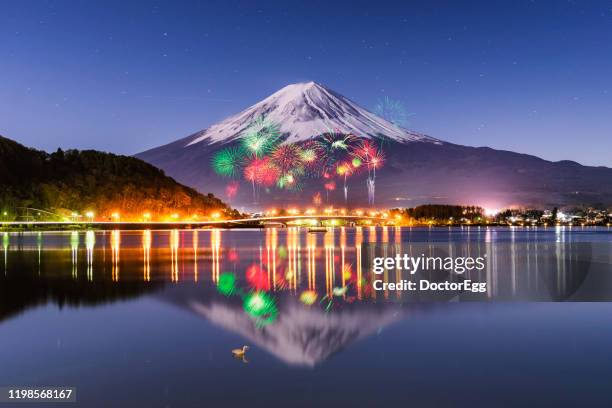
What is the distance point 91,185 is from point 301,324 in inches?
6563

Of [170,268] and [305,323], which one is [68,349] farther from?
[170,268]

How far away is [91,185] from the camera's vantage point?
17150 cm

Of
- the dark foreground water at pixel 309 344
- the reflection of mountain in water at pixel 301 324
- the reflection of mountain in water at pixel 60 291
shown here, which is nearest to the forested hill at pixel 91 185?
the reflection of mountain in water at pixel 60 291

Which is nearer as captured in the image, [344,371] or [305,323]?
[344,371]

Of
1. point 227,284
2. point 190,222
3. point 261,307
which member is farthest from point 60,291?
point 190,222

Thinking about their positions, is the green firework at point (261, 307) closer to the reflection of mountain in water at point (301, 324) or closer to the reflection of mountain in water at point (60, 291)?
the reflection of mountain in water at point (301, 324)

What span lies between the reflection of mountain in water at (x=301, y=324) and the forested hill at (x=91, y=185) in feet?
440

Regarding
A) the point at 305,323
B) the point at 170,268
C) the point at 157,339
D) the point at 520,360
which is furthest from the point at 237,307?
the point at 170,268

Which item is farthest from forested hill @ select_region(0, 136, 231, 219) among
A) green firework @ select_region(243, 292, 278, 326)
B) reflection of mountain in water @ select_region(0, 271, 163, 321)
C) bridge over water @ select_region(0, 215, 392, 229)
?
green firework @ select_region(243, 292, 278, 326)

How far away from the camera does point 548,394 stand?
28.6 feet

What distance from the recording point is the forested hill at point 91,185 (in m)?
151

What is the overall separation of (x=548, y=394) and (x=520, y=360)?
208cm

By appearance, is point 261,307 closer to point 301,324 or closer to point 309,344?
point 301,324

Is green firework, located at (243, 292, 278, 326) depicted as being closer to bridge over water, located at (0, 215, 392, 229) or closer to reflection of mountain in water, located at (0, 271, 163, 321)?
reflection of mountain in water, located at (0, 271, 163, 321)
